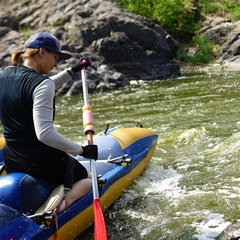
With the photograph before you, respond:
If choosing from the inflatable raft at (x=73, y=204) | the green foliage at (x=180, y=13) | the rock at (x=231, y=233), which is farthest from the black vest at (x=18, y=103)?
the green foliage at (x=180, y=13)

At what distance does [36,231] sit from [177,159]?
302 cm

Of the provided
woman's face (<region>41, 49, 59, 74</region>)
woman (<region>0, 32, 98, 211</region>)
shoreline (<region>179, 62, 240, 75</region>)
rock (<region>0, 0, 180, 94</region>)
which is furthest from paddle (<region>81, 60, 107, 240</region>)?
shoreline (<region>179, 62, 240, 75</region>)

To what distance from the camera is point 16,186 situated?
308cm

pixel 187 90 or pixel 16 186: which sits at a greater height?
pixel 16 186

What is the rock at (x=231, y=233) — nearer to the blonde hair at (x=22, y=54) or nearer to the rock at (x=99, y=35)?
the blonde hair at (x=22, y=54)

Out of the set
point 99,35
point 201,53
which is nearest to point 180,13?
point 201,53

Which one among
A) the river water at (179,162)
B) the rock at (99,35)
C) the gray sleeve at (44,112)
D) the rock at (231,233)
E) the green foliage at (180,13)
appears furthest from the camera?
the green foliage at (180,13)

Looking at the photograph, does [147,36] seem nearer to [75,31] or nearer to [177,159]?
[75,31]

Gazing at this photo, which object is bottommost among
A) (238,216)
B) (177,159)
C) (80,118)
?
(80,118)

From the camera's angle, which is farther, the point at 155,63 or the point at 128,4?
the point at 128,4

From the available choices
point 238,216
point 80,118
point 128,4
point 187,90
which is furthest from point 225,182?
point 128,4

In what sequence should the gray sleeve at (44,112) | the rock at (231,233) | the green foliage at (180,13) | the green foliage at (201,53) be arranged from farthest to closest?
the green foliage at (180,13) < the green foliage at (201,53) < the rock at (231,233) < the gray sleeve at (44,112)

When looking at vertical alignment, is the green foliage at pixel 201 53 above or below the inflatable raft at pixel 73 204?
below

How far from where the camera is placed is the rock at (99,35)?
14453 millimetres
